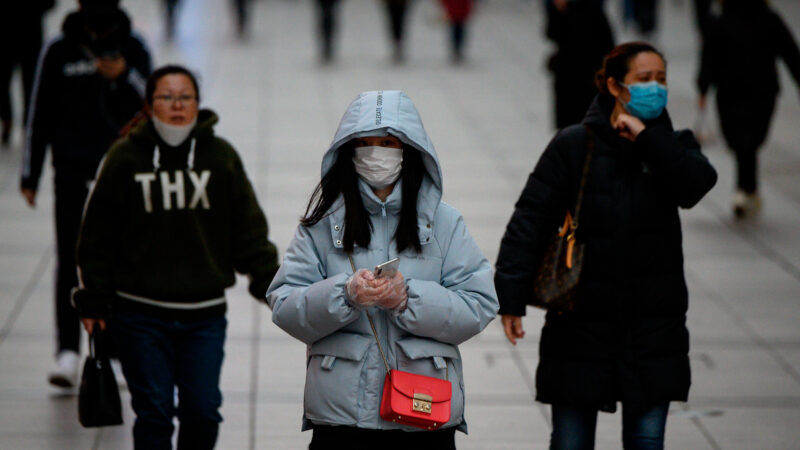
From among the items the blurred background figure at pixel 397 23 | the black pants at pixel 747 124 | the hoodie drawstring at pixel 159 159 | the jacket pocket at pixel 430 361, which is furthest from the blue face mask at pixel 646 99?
the blurred background figure at pixel 397 23

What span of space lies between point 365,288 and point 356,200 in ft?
1.30

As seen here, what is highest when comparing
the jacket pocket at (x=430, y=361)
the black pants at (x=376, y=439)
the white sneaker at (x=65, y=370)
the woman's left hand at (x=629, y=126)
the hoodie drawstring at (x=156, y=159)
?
the woman's left hand at (x=629, y=126)

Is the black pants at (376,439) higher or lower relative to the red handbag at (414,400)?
lower

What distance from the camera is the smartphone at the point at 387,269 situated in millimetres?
3430

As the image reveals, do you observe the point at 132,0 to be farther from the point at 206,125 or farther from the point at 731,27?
the point at 206,125

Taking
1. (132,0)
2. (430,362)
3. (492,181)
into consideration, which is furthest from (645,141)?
(132,0)

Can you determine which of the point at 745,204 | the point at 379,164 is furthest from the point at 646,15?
the point at 379,164

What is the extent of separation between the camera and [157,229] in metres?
4.70

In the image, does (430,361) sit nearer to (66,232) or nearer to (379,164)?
(379,164)

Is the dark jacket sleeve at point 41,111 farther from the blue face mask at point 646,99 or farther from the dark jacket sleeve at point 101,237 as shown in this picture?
the blue face mask at point 646,99

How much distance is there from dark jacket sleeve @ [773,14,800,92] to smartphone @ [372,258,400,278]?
6.86 m

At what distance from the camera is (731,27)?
991cm

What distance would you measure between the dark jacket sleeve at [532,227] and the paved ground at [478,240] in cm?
159

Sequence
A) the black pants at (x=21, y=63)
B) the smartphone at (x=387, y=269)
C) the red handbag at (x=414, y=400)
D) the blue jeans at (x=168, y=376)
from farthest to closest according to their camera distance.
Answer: the black pants at (x=21, y=63), the blue jeans at (x=168, y=376), the red handbag at (x=414, y=400), the smartphone at (x=387, y=269)
